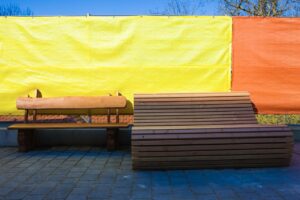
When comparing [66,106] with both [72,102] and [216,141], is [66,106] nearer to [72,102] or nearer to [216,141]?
[72,102]

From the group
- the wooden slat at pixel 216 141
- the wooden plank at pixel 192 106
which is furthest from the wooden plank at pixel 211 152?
the wooden plank at pixel 192 106

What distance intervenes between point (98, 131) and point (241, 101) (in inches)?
104

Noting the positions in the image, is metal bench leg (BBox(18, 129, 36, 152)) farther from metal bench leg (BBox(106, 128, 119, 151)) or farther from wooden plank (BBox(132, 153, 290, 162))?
wooden plank (BBox(132, 153, 290, 162))

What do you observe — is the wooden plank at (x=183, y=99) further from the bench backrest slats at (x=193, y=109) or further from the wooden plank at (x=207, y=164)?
the wooden plank at (x=207, y=164)

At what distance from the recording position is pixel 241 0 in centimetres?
1681

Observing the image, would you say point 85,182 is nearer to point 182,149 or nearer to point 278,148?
point 182,149

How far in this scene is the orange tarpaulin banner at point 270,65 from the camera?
7070 mm

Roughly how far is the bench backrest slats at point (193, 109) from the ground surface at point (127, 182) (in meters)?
0.90

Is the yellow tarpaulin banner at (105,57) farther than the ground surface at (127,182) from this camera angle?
Yes

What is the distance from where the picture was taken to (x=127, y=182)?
4852mm

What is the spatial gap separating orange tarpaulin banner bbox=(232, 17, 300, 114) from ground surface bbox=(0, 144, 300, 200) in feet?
4.52

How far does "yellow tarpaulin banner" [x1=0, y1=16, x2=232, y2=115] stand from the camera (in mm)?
7059

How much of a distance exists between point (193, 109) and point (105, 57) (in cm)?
187

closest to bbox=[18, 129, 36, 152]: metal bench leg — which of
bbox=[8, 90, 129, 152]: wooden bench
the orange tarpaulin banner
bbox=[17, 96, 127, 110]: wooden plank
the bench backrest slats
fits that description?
bbox=[8, 90, 129, 152]: wooden bench
